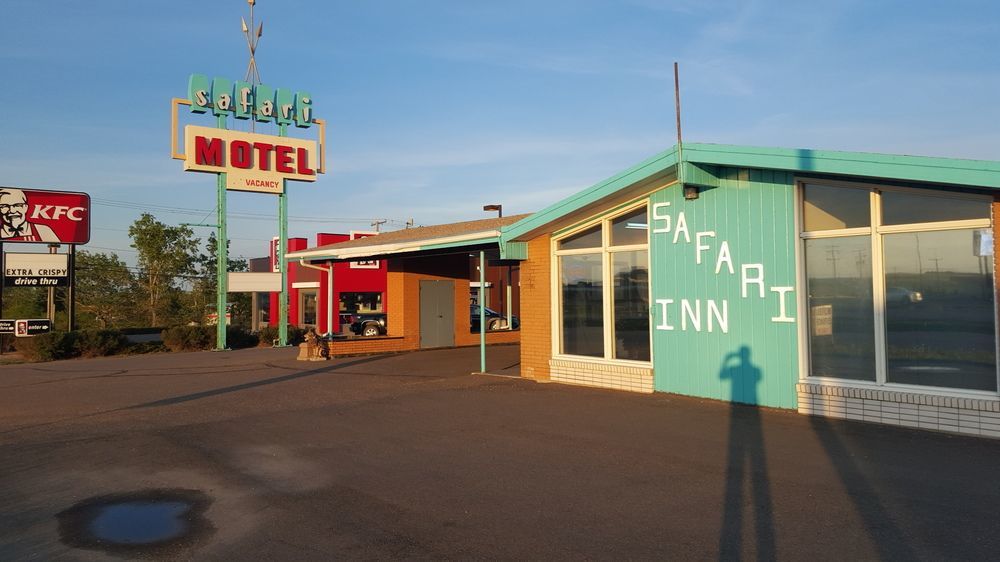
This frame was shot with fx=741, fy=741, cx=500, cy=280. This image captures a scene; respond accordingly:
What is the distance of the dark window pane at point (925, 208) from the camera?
884cm

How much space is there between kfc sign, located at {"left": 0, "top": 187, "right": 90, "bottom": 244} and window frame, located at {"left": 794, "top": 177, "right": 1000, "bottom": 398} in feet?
79.7

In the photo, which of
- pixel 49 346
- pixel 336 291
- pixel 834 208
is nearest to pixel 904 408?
pixel 834 208

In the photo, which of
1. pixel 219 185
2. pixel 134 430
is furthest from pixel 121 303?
pixel 134 430

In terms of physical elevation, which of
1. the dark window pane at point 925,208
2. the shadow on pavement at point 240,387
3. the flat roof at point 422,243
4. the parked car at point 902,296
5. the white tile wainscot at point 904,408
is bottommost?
the shadow on pavement at point 240,387

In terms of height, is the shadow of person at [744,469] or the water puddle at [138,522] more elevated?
the shadow of person at [744,469]

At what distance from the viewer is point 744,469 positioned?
737 centimetres

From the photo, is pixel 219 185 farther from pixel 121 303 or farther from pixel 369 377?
pixel 121 303

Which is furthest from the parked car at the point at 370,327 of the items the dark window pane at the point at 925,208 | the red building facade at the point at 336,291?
the dark window pane at the point at 925,208

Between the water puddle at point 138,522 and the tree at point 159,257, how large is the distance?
3593cm

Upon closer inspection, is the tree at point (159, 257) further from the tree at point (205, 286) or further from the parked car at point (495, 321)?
the parked car at point (495, 321)

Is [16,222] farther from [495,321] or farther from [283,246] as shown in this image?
[495,321]

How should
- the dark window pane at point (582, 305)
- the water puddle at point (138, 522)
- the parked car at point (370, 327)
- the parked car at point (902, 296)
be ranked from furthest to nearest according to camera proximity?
the parked car at point (370, 327)
the dark window pane at point (582, 305)
the parked car at point (902, 296)
the water puddle at point (138, 522)

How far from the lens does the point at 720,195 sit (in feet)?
37.1

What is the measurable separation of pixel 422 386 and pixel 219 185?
1520 centimetres
